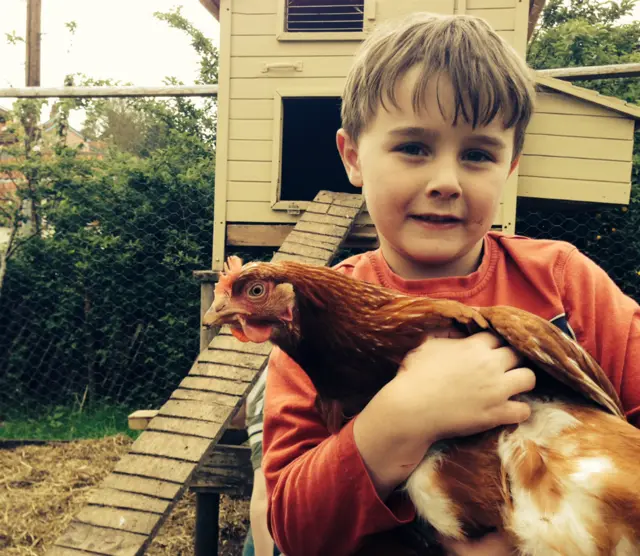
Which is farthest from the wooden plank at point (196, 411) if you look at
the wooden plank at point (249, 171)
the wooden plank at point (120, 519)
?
the wooden plank at point (249, 171)

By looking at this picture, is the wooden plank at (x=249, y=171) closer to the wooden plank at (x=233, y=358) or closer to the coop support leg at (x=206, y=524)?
the wooden plank at (x=233, y=358)

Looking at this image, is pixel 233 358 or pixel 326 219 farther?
pixel 326 219

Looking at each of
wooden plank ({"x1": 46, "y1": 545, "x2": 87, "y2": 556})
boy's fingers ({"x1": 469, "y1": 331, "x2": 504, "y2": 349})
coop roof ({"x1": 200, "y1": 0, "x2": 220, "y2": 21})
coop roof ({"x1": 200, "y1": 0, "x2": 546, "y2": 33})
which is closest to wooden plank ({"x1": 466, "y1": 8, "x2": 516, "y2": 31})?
coop roof ({"x1": 200, "y1": 0, "x2": 546, "y2": 33})

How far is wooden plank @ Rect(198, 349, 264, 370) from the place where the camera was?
2195mm

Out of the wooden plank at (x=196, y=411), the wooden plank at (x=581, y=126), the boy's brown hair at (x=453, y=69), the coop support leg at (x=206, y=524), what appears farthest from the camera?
the wooden plank at (x=581, y=126)

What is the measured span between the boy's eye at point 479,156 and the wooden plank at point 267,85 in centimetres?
215

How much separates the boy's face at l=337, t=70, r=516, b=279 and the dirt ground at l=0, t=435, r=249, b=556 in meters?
2.59

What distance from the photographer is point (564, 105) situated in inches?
123

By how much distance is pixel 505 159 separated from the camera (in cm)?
105

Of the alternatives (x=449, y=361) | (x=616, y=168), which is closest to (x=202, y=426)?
(x=449, y=361)

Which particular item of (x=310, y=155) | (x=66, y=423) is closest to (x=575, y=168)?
(x=310, y=155)

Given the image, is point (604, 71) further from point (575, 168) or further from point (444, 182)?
point (444, 182)

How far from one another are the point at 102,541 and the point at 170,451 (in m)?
0.36

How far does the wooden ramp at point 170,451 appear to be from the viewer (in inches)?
66.9
